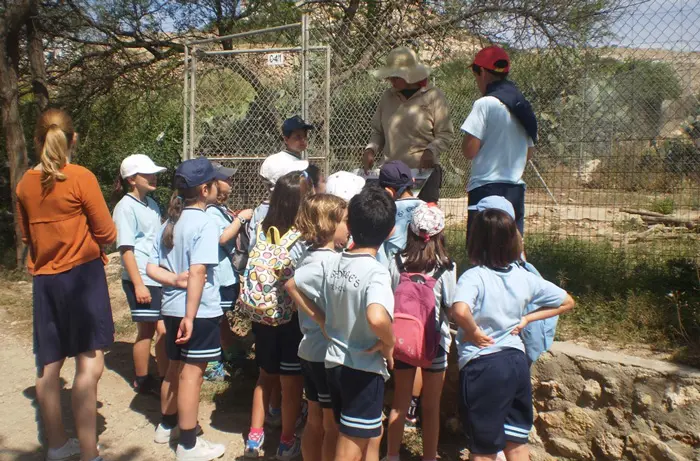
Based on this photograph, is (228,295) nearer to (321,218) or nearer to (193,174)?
(193,174)

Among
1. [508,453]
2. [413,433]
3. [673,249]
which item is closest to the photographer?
[508,453]

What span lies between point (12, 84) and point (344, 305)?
24.2ft

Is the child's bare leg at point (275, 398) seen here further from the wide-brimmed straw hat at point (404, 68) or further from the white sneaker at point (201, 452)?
the wide-brimmed straw hat at point (404, 68)

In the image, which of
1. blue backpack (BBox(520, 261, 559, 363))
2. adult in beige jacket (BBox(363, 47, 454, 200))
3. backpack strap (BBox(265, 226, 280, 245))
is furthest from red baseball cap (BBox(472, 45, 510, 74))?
backpack strap (BBox(265, 226, 280, 245))

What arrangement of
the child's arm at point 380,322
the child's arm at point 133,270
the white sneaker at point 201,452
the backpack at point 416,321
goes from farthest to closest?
the child's arm at point 133,270
the white sneaker at point 201,452
the backpack at point 416,321
the child's arm at point 380,322

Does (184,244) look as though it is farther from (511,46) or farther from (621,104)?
(511,46)

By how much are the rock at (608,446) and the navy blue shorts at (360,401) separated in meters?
1.64

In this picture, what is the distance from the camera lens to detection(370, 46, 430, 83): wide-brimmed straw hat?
4734 mm

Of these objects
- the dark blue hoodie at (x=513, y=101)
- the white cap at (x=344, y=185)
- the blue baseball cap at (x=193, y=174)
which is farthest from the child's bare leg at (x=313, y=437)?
the dark blue hoodie at (x=513, y=101)

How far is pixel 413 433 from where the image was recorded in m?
4.22

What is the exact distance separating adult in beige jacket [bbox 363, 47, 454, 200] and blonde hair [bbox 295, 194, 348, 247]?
5.02 feet

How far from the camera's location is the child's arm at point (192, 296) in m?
3.63

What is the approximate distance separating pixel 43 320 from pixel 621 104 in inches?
192

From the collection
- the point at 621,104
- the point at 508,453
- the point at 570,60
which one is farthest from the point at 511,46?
the point at 508,453
